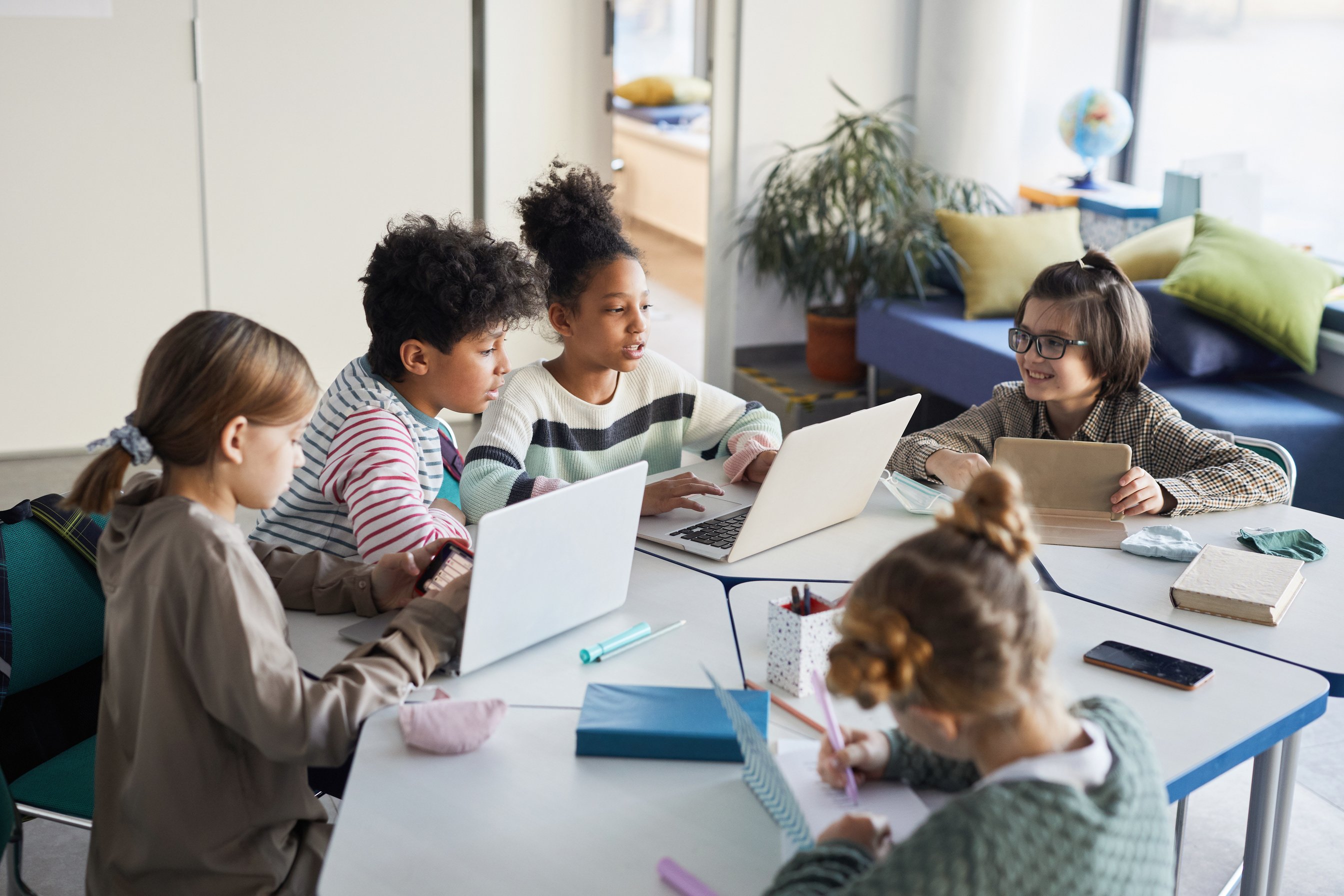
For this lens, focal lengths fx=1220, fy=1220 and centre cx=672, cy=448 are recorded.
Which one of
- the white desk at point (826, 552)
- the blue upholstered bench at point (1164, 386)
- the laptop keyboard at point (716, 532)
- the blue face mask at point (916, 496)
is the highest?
the blue face mask at point (916, 496)

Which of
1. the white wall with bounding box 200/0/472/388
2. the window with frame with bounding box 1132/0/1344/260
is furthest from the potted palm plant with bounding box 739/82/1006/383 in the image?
the white wall with bounding box 200/0/472/388

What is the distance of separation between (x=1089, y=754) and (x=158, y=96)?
3847mm

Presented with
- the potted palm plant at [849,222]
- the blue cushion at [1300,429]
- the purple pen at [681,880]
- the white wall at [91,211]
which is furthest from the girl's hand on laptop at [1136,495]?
the white wall at [91,211]

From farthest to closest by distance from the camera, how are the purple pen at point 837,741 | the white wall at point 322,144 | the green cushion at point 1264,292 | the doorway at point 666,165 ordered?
1. the doorway at point 666,165
2. the white wall at point 322,144
3. the green cushion at point 1264,292
4. the purple pen at point 837,741

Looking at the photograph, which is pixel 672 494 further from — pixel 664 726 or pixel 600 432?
pixel 664 726

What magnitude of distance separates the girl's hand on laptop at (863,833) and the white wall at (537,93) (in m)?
3.48

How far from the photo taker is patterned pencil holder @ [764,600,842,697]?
4.38ft

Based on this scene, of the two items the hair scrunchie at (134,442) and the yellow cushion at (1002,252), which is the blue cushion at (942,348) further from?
the hair scrunchie at (134,442)

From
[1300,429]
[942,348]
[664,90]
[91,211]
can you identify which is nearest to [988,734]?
[1300,429]

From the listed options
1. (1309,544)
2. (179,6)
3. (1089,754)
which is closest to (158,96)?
(179,6)

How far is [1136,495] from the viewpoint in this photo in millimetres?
1889

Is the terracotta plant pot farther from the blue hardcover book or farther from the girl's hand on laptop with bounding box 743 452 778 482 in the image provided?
the blue hardcover book

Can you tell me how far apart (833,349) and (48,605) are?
3385 mm

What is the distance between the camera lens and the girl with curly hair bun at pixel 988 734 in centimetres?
87
